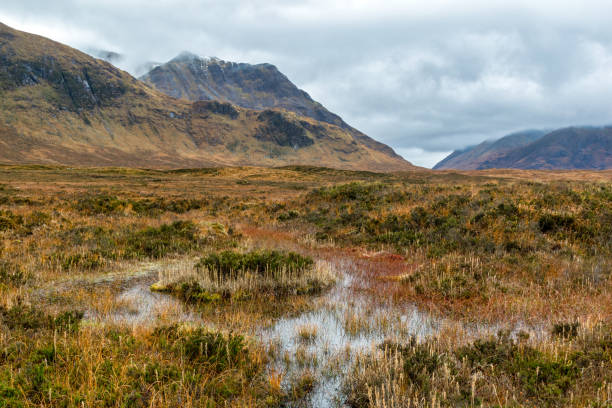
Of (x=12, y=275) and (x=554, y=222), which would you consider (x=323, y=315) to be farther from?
(x=554, y=222)

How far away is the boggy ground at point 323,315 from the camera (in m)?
3.73

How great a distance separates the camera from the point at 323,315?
6.38 metres

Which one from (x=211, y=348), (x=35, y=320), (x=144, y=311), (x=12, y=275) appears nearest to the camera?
(x=211, y=348)

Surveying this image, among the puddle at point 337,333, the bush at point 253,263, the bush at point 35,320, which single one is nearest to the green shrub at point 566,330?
the puddle at point 337,333

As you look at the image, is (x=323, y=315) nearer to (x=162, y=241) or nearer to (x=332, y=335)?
(x=332, y=335)

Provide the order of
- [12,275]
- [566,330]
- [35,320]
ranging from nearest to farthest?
[35,320], [566,330], [12,275]

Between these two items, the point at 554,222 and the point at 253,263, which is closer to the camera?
the point at 253,263

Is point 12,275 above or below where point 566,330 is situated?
below

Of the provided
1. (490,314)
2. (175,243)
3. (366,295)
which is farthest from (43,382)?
(175,243)

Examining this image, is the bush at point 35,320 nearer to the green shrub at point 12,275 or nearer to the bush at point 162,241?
the green shrub at point 12,275

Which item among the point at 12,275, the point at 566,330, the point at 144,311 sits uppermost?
the point at 566,330

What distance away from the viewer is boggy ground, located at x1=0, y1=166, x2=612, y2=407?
12.2ft

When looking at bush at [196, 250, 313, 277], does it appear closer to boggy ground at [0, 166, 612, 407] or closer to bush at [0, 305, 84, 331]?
boggy ground at [0, 166, 612, 407]

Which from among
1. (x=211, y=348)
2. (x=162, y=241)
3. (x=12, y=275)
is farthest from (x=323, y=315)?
(x=162, y=241)
